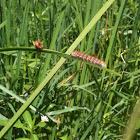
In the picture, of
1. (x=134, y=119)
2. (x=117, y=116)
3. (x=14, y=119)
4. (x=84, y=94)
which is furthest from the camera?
(x=117, y=116)

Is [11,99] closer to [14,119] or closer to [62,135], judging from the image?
[62,135]

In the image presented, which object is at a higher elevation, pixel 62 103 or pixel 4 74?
pixel 4 74

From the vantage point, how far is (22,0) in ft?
5.05

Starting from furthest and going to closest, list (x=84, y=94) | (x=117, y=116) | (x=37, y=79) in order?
Result: (x=117, y=116)
(x=84, y=94)
(x=37, y=79)

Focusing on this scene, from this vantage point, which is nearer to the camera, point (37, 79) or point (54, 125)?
point (37, 79)

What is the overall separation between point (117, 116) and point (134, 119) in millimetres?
1338

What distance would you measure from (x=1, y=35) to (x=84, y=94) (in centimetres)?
56

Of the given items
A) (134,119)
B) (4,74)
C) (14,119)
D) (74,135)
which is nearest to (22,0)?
(4,74)

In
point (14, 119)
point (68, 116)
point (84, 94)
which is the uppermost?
point (14, 119)

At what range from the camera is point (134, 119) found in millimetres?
226

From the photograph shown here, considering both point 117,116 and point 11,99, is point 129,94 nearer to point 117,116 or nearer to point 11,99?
point 117,116

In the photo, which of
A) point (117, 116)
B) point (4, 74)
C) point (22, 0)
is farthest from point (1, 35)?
point (117, 116)

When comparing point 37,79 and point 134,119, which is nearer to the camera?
point 134,119

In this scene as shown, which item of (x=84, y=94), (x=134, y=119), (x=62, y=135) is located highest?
(x=134, y=119)
